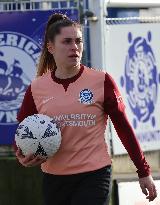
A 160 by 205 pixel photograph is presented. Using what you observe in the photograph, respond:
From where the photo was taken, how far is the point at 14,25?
6.34 metres

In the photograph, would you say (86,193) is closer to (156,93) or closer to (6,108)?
(6,108)

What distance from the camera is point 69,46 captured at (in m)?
4.08

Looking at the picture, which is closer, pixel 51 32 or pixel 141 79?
pixel 51 32

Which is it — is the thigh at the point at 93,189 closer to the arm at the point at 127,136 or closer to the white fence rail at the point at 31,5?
the arm at the point at 127,136

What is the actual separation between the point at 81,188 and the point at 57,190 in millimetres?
200

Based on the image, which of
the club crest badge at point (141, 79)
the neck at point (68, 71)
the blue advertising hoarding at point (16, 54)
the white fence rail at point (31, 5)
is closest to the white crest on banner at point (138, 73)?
the club crest badge at point (141, 79)

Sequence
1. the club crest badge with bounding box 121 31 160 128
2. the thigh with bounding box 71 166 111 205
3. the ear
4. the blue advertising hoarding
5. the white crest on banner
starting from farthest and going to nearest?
the club crest badge with bounding box 121 31 160 128 < the white crest on banner < the blue advertising hoarding < the ear < the thigh with bounding box 71 166 111 205

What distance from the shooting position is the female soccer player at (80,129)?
4004mm

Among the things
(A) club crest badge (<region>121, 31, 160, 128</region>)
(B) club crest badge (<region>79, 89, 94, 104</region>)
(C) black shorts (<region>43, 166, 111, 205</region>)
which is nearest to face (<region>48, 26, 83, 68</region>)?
(B) club crest badge (<region>79, 89, 94, 104</region>)

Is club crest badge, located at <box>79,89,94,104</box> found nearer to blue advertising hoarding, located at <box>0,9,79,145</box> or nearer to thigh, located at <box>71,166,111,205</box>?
thigh, located at <box>71,166,111,205</box>

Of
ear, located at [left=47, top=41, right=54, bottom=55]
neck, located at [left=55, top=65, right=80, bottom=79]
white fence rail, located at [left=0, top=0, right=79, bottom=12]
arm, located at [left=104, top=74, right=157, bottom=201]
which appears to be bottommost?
arm, located at [left=104, top=74, right=157, bottom=201]

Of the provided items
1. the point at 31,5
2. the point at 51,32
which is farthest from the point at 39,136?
the point at 31,5

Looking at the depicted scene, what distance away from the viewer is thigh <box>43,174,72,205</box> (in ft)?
13.4

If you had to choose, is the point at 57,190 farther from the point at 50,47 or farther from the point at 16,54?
the point at 16,54
